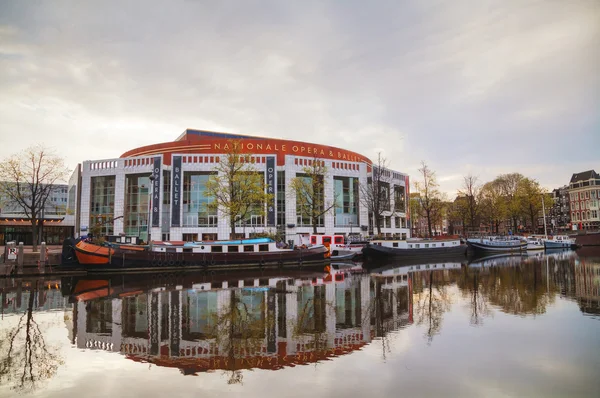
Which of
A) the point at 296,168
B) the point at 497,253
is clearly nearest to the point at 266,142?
the point at 296,168

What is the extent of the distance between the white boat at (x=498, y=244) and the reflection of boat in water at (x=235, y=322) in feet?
155

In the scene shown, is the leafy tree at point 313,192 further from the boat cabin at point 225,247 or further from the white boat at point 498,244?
the white boat at point 498,244

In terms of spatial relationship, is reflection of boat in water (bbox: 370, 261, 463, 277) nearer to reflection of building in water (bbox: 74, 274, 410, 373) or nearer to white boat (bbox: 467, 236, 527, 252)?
reflection of building in water (bbox: 74, 274, 410, 373)

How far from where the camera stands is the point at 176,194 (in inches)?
2494

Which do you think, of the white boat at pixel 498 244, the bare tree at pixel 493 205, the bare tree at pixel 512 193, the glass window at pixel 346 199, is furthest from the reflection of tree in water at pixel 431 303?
the bare tree at pixel 512 193

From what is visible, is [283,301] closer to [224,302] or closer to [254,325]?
[224,302]

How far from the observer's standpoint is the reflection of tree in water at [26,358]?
9469mm

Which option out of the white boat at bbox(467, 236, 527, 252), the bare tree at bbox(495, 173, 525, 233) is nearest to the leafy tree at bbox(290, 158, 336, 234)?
the white boat at bbox(467, 236, 527, 252)

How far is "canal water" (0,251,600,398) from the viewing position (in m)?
8.79

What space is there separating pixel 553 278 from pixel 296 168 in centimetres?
4517

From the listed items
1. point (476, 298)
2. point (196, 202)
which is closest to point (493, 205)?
point (196, 202)

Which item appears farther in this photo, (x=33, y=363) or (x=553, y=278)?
(x=553, y=278)

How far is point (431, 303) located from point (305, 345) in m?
9.86

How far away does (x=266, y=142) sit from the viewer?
73750 millimetres
